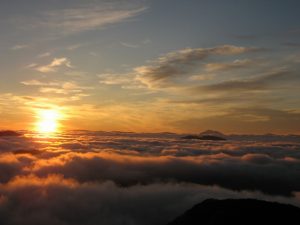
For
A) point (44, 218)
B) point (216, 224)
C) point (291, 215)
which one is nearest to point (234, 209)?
point (216, 224)

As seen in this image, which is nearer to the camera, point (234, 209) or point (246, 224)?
point (246, 224)

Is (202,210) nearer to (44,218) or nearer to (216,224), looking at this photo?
(216,224)

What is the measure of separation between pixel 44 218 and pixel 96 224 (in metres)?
26.7

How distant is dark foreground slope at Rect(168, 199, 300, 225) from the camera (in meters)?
126

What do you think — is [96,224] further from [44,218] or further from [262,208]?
[262,208]

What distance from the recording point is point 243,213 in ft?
429

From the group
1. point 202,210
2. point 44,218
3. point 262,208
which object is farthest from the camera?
point 44,218

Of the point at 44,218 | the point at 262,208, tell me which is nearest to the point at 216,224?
the point at 262,208

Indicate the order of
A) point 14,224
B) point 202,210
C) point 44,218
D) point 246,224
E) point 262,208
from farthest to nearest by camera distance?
point 44,218 → point 14,224 → point 202,210 → point 262,208 → point 246,224

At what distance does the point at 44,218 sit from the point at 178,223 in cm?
8411

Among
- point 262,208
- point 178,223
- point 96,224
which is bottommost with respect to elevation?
point 96,224

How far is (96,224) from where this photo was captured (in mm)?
198750

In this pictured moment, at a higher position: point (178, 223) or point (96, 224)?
point (178, 223)

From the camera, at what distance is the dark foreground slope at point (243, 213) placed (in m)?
126
